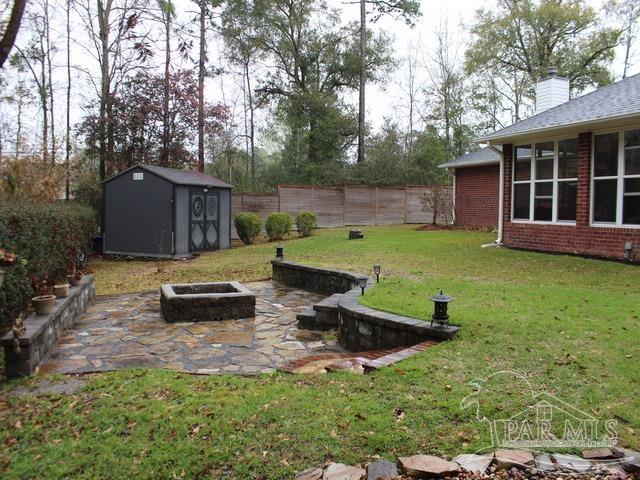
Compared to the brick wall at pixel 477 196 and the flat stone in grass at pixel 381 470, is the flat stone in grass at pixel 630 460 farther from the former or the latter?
the brick wall at pixel 477 196

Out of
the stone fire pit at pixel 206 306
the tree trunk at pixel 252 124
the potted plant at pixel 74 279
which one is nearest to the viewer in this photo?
the stone fire pit at pixel 206 306

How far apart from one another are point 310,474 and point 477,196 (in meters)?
16.3

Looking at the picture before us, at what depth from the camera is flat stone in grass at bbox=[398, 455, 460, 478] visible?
2.31m

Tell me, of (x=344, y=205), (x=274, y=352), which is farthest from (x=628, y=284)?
(x=344, y=205)

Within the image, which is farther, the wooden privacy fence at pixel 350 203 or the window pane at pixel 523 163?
the wooden privacy fence at pixel 350 203

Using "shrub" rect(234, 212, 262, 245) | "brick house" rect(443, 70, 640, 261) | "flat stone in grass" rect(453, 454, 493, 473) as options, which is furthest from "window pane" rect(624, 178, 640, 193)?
"shrub" rect(234, 212, 262, 245)

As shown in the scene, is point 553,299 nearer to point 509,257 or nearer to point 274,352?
point 274,352

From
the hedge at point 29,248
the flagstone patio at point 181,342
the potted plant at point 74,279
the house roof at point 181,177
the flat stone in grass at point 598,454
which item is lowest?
the flagstone patio at point 181,342

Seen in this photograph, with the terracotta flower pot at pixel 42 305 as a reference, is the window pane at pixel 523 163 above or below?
above

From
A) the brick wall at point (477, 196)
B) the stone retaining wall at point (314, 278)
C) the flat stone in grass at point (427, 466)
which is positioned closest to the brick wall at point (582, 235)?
the stone retaining wall at point (314, 278)

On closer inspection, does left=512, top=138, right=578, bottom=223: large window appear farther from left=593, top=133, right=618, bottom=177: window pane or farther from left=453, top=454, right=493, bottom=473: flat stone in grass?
left=453, top=454, right=493, bottom=473: flat stone in grass

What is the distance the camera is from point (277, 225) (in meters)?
16.8

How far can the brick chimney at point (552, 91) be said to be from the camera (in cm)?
1373

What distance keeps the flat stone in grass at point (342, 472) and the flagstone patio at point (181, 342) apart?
6.59 feet
